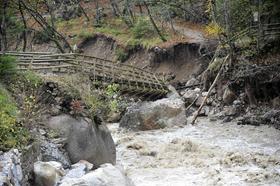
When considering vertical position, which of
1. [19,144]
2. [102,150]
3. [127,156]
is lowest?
[127,156]

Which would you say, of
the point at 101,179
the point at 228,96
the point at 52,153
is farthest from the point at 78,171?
the point at 228,96

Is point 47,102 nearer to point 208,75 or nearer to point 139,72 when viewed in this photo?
point 139,72

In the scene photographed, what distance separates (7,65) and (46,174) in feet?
14.3

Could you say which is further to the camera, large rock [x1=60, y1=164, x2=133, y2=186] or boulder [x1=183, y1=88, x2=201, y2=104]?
boulder [x1=183, y1=88, x2=201, y2=104]

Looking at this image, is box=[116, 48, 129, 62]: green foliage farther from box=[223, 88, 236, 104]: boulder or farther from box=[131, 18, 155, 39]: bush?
box=[223, 88, 236, 104]: boulder

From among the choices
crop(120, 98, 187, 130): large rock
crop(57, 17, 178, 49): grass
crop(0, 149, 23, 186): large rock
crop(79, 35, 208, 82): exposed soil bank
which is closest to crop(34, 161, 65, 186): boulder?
crop(0, 149, 23, 186): large rock

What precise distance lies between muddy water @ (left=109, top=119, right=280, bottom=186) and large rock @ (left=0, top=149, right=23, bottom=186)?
17.3 feet

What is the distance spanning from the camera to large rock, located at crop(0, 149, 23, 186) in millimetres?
8125

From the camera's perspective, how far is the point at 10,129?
9.95 m

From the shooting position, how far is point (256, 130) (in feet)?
65.9

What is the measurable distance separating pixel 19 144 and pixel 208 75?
18.1 metres

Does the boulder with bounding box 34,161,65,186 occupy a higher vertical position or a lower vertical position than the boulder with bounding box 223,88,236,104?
higher

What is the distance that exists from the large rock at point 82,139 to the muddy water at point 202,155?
1.20 meters

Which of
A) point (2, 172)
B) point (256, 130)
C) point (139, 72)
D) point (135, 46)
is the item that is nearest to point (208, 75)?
point (139, 72)
